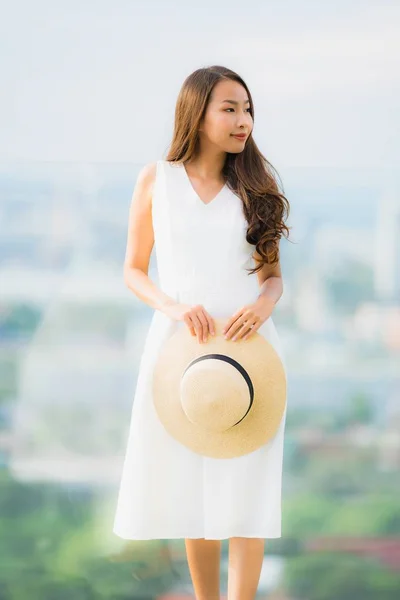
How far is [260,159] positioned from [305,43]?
85 centimetres

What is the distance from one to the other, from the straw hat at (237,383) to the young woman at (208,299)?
3cm

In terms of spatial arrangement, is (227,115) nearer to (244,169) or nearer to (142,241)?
(244,169)

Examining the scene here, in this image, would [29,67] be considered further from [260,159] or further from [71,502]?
[71,502]

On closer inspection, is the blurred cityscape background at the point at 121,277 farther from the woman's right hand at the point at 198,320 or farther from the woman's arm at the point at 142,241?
the woman's right hand at the point at 198,320

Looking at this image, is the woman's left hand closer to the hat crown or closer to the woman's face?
the hat crown

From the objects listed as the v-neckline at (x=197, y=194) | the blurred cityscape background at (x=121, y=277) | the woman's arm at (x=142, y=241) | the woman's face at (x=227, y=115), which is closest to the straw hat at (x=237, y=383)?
the woman's arm at (x=142, y=241)

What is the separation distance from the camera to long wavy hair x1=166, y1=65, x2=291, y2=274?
8.66ft

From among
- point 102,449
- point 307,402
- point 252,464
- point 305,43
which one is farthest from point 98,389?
point 305,43

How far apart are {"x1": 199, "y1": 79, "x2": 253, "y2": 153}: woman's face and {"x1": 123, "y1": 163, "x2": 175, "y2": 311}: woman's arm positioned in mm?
194

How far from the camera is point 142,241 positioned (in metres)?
2.77

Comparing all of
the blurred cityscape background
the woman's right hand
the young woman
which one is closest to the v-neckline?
the young woman

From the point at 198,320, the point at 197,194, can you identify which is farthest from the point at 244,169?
the point at 198,320

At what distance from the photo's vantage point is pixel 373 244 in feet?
11.5

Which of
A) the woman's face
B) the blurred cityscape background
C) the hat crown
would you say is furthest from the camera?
the blurred cityscape background
